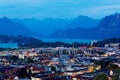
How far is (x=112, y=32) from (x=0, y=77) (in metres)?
134

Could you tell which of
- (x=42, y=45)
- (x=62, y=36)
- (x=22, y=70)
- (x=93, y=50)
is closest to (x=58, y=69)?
(x=22, y=70)

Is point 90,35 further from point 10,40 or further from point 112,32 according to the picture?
point 10,40

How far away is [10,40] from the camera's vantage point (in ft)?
422

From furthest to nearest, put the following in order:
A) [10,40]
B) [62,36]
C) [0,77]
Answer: [62,36]
[10,40]
[0,77]

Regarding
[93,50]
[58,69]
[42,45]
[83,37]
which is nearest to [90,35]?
[83,37]

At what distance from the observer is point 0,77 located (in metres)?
33.4

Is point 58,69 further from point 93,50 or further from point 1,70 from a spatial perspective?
point 93,50

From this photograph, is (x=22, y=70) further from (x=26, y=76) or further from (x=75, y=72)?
(x=75, y=72)

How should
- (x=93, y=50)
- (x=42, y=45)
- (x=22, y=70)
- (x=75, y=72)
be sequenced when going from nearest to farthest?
(x=22, y=70), (x=75, y=72), (x=93, y=50), (x=42, y=45)

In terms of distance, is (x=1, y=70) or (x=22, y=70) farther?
(x=1, y=70)

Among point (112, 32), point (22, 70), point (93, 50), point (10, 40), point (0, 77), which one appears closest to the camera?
point (0, 77)

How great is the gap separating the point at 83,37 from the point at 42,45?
86.9 metres

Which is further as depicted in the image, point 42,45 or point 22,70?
point 42,45

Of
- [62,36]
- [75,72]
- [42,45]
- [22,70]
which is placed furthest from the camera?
[62,36]
